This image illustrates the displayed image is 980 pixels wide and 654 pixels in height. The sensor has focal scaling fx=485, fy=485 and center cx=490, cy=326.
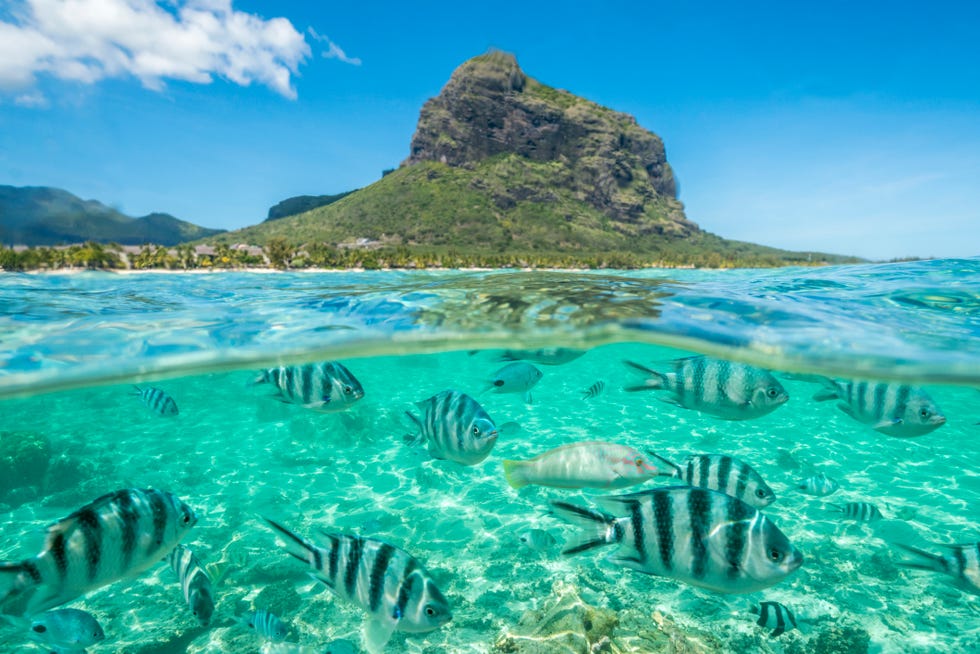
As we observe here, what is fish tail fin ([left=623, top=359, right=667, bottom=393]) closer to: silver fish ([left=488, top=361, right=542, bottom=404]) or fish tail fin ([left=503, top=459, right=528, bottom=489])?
fish tail fin ([left=503, top=459, right=528, bottom=489])

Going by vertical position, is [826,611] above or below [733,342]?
below

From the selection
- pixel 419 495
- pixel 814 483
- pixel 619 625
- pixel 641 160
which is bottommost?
pixel 419 495

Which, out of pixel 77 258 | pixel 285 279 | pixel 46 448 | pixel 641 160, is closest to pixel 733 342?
pixel 285 279

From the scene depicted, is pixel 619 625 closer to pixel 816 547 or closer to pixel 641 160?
pixel 816 547

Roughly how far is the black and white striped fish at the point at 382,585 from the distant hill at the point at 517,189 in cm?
10089

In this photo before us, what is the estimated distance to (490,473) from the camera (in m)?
12.9

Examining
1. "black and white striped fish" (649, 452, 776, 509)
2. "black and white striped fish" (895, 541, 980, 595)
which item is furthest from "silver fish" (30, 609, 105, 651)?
"black and white striped fish" (895, 541, 980, 595)

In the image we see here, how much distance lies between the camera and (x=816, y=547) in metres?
9.73

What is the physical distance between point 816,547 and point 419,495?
28.1 feet

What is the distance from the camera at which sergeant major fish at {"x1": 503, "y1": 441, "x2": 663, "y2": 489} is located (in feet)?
13.3

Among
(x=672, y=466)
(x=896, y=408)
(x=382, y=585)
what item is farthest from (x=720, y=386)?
(x=382, y=585)

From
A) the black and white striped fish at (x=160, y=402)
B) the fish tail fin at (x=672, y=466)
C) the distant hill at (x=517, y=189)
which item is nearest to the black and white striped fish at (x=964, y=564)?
the fish tail fin at (x=672, y=466)

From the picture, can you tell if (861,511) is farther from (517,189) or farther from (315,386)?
(517,189)

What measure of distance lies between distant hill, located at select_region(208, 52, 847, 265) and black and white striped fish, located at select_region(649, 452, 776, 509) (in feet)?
327
